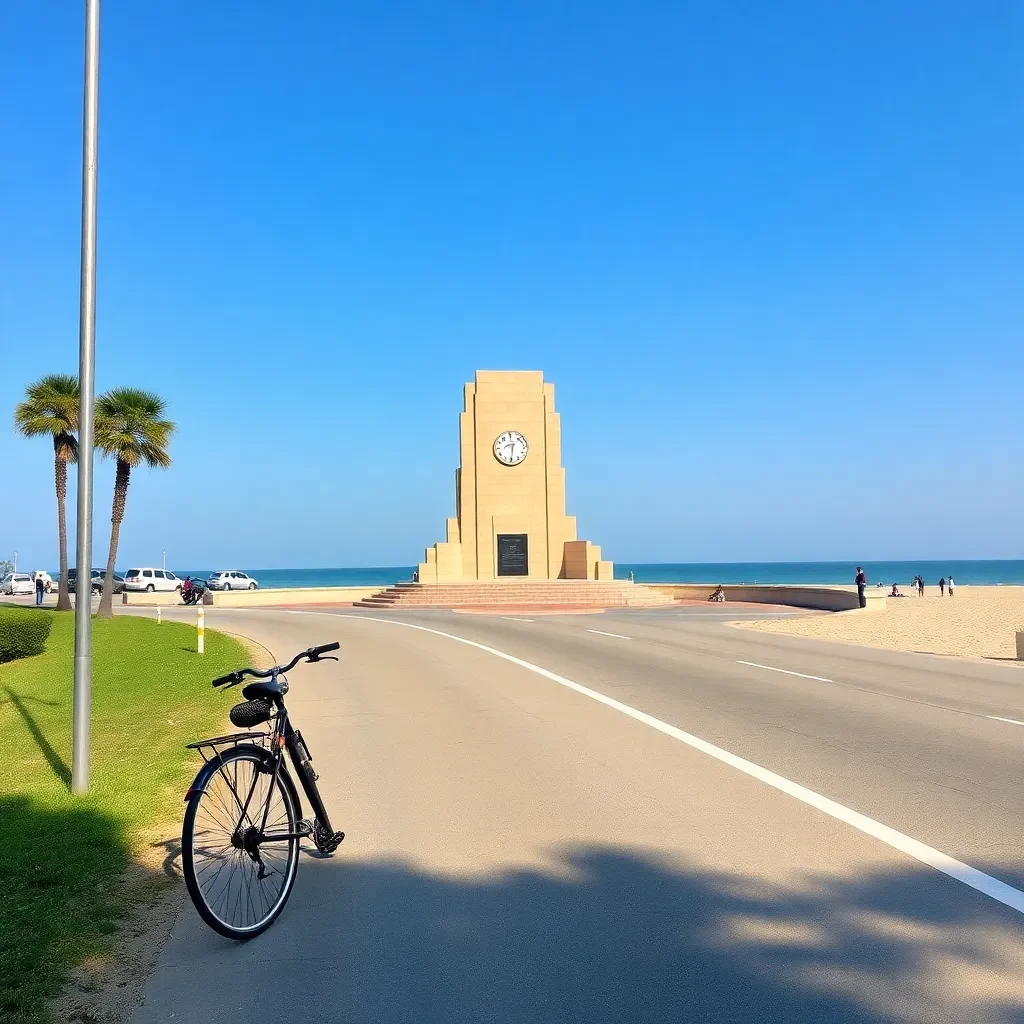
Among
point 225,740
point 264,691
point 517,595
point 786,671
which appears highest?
point 264,691

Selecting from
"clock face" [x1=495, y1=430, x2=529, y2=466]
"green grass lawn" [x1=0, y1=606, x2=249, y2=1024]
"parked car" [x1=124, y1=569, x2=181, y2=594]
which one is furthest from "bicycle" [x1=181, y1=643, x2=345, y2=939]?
"parked car" [x1=124, y1=569, x2=181, y2=594]

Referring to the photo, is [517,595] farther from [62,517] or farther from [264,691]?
[264,691]

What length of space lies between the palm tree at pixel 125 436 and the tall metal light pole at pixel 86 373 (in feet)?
90.9

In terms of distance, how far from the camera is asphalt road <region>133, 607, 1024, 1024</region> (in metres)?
4.20

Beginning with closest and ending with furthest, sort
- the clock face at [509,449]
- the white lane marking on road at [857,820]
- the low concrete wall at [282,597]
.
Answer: the white lane marking on road at [857,820]
the low concrete wall at [282,597]
the clock face at [509,449]

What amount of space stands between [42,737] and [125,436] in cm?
2480

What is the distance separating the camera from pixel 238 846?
4.84 meters

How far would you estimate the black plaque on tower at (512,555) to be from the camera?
51.5m

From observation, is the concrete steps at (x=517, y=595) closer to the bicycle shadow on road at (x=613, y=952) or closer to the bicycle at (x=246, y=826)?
the bicycle shadow on road at (x=613, y=952)

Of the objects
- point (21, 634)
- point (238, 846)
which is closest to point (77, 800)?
point (238, 846)

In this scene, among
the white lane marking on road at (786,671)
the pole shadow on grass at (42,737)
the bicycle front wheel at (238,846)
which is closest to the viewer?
the bicycle front wheel at (238,846)

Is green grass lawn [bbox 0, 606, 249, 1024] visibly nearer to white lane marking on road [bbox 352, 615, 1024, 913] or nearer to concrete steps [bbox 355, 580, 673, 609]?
white lane marking on road [bbox 352, 615, 1024, 913]

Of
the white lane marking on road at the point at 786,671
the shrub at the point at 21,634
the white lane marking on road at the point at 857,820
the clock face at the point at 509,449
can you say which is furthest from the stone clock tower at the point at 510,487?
the white lane marking on road at the point at 857,820

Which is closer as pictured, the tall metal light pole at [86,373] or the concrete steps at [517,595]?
the tall metal light pole at [86,373]
